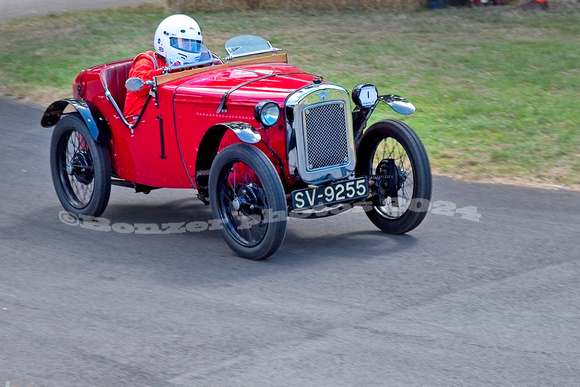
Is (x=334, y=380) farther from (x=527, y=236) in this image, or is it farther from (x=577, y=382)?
(x=527, y=236)

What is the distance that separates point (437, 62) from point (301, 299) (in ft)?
28.3

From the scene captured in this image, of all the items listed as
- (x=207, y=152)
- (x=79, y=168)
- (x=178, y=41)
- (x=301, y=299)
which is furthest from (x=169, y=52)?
(x=301, y=299)

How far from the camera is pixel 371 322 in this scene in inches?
199

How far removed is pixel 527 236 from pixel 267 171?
2.06 meters

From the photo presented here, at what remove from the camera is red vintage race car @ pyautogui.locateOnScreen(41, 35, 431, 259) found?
6160mm

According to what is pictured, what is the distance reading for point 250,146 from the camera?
19.7 feet

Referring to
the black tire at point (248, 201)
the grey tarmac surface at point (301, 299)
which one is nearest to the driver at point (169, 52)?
the grey tarmac surface at point (301, 299)

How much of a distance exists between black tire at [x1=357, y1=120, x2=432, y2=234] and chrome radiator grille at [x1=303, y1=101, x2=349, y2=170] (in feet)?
1.16

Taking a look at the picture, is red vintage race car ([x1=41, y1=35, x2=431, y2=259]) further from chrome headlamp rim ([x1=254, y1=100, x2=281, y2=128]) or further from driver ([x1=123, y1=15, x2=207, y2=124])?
driver ([x1=123, y1=15, x2=207, y2=124])

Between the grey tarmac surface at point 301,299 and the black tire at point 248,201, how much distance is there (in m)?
0.15

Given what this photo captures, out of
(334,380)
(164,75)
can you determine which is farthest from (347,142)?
(334,380)

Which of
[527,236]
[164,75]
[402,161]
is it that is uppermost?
[164,75]

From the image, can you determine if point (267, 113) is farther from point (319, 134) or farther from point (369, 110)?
point (369, 110)

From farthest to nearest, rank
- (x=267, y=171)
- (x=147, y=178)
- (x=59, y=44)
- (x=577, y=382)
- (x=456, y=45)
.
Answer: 1. (x=59, y=44)
2. (x=456, y=45)
3. (x=147, y=178)
4. (x=267, y=171)
5. (x=577, y=382)
